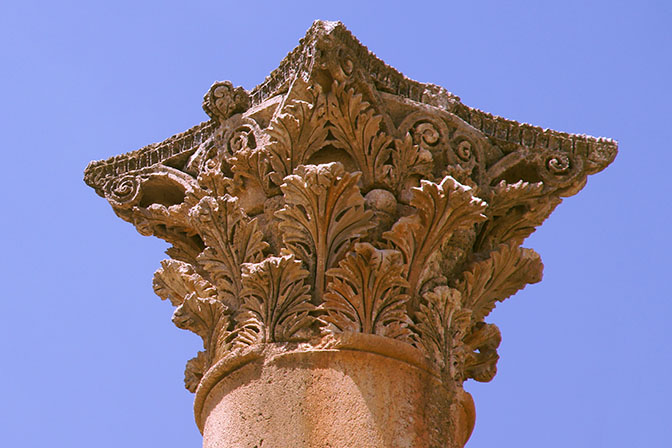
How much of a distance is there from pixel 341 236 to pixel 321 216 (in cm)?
22

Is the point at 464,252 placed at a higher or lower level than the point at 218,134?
lower

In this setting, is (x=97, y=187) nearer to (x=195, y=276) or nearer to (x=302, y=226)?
(x=195, y=276)

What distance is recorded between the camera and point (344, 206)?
10.2 metres

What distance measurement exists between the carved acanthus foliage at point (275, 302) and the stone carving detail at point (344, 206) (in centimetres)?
1

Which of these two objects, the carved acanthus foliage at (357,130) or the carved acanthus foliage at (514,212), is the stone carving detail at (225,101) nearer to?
the carved acanthus foliage at (357,130)

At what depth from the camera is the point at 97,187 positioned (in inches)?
476

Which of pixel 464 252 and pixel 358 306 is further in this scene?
pixel 464 252

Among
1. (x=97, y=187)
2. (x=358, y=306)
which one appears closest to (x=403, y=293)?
(x=358, y=306)

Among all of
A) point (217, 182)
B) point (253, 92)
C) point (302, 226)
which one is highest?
point (253, 92)

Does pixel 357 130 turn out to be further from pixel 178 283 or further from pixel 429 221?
pixel 178 283

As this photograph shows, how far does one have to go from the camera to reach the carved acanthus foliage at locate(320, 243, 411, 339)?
9844 mm

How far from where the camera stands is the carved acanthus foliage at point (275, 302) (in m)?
9.86

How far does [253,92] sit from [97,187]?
1.77 meters

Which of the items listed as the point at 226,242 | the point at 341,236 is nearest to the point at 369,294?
the point at 341,236
